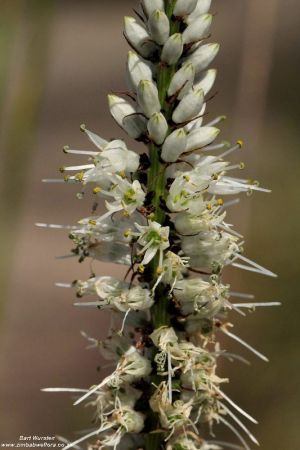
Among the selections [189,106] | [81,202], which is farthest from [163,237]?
[81,202]

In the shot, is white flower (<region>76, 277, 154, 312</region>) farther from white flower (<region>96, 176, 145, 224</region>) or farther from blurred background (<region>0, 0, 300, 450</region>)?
blurred background (<region>0, 0, 300, 450</region>)

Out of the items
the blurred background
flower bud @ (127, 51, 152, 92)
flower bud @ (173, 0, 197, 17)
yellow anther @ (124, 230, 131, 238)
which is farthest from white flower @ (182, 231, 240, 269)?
the blurred background

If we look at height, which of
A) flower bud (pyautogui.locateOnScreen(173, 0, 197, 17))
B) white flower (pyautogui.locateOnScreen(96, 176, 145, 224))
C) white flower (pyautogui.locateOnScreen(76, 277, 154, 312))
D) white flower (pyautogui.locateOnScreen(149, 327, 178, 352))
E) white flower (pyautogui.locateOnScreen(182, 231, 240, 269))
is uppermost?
flower bud (pyautogui.locateOnScreen(173, 0, 197, 17))

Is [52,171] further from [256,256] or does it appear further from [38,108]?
[38,108]

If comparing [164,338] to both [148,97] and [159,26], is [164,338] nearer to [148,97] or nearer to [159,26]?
[148,97]

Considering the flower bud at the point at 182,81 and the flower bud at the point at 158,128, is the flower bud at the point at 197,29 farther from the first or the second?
the flower bud at the point at 158,128

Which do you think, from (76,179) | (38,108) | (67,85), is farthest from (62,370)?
(67,85)

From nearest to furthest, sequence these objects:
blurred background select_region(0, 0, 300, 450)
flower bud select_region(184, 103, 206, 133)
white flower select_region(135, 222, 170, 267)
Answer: white flower select_region(135, 222, 170, 267) < flower bud select_region(184, 103, 206, 133) < blurred background select_region(0, 0, 300, 450)
